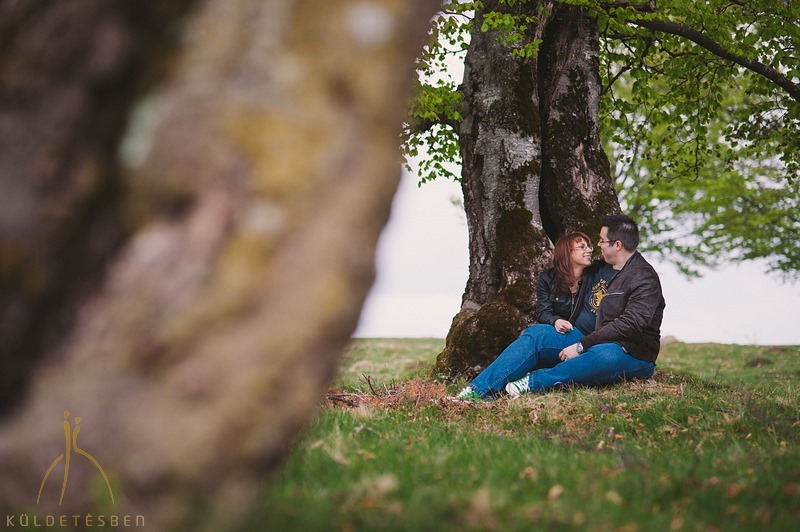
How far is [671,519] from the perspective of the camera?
2.66 metres

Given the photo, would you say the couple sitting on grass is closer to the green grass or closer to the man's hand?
the man's hand

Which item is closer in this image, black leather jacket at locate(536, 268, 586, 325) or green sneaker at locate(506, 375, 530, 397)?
green sneaker at locate(506, 375, 530, 397)

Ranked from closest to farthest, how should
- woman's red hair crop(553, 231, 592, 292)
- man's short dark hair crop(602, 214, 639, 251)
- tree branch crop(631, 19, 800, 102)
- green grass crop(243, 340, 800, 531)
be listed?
green grass crop(243, 340, 800, 531)
man's short dark hair crop(602, 214, 639, 251)
woman's red hair crop(553, 231, 592, 292)
tree branch crop(631, 19, 800, 102)

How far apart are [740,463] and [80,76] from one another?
12.5ft

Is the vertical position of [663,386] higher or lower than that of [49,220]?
lower

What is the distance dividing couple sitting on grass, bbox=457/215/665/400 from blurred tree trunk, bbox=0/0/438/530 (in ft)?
17.7

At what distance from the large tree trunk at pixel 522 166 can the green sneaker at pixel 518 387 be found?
142 cm

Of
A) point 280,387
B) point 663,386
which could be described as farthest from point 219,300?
point 663,386

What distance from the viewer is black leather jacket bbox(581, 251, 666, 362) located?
7.36 m

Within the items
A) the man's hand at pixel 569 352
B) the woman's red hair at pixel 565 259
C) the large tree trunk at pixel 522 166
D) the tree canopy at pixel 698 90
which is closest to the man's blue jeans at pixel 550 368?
the man's hand at pixel 569 352

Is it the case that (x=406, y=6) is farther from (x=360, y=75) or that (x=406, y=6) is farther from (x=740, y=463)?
(x=740, y=463)

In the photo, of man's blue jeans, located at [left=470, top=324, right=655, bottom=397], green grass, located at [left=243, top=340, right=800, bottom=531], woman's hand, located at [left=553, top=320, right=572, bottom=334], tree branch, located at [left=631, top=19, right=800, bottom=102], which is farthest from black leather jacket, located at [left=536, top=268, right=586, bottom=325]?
tree branch, located at [left=631, top=19, right=800, bottom=102]

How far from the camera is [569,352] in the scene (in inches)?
299

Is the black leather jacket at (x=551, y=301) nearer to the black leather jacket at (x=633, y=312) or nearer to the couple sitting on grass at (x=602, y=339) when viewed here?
the couple sitting on grass at (x=602, y=339)
